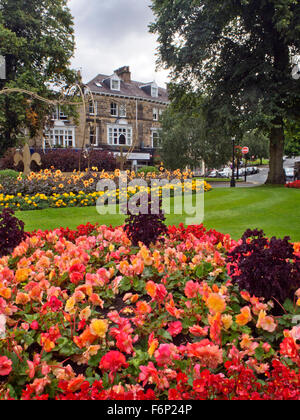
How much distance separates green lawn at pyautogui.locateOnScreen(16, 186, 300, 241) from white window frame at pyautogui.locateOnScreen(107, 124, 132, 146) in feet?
116

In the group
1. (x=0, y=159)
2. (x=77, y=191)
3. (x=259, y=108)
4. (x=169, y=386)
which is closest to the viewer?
(x=169, y=386)

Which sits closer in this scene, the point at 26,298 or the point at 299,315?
the point at 299,315

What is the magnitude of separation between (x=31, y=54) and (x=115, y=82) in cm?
1963

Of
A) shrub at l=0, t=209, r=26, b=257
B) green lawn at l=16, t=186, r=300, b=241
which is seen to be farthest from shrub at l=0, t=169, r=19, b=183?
shrub at l=0, t=209, r=26, b=257

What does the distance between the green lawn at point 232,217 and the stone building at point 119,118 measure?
101 ft

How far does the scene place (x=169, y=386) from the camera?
2.02 m

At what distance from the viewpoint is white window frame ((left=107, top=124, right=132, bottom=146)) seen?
150 ft

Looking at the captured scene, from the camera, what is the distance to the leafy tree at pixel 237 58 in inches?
704

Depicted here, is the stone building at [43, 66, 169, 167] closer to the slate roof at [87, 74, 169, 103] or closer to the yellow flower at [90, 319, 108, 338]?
the slate roof at [87, 74, 169, 103]

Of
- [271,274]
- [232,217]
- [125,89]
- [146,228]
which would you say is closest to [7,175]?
[232,217]

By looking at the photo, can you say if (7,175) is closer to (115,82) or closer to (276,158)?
(276,158)

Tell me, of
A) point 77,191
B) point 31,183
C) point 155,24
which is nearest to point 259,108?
point 155,24
